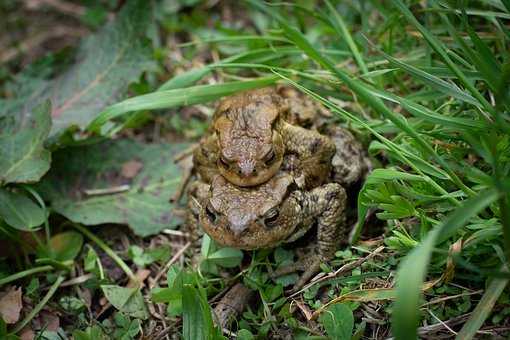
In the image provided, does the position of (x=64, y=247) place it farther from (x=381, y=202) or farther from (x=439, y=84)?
(x=439, y=84)

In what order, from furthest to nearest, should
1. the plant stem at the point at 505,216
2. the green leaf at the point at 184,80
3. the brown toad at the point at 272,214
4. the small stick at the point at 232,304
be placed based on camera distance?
1. the green leaf at the point at 184,80
2. the small stick at the point at 232,304
3. the brown toad at the point at 272,214
4. the plant stem at the point at 505,216

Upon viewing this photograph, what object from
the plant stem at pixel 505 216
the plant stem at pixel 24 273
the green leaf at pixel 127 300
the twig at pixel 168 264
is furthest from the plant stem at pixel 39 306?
the plant stem at pixel 505 216

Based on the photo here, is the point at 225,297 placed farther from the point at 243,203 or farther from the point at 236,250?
the point at 243,203

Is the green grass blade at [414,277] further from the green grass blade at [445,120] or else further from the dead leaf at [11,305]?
the dead leaf at [11,305]

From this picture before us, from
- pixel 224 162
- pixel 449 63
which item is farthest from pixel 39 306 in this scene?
pixel 449 63

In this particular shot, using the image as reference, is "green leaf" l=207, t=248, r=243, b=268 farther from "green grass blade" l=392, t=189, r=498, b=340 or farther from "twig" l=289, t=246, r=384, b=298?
"green grass blade" l=392, t=189, r=498, b=340

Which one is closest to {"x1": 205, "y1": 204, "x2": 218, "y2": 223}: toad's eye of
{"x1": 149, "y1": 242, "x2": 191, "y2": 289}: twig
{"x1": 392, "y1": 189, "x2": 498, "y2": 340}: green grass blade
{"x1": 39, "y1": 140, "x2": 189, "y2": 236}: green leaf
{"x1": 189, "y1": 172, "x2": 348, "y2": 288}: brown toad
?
{"x1": 189, "y1": 172, "x2": 348, "y2": 288}: brown toad

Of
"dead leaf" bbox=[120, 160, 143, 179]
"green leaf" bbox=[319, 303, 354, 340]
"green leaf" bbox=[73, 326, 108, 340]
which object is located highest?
"green leaf" bbox=[319, 303, 354, 340]
